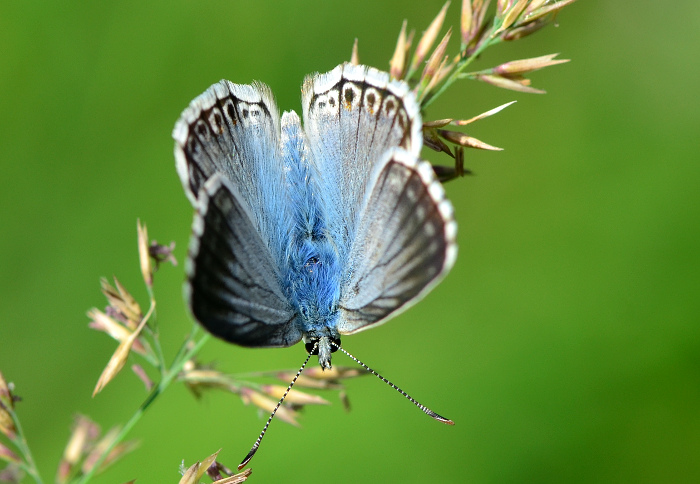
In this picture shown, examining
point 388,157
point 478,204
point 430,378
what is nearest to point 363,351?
point 430,378

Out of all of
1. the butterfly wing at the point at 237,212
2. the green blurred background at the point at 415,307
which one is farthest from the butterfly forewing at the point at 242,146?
the green blurred background at the point at 415,307

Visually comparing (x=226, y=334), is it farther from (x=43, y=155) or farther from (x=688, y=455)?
(x=688, y=455)

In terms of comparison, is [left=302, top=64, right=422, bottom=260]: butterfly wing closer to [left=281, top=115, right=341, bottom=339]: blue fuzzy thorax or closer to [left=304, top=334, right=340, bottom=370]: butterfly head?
[left=281, top=115, right=341, bottom=339]: blue fuzzy thorax

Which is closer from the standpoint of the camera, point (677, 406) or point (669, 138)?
point (677, 406)

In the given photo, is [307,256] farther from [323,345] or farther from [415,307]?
[415,307]

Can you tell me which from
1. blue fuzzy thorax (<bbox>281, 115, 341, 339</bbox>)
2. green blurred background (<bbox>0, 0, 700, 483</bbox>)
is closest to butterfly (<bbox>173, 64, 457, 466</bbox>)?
blue fuzzy thorax (<bbox>281, 115, 341, 339</bbox>)

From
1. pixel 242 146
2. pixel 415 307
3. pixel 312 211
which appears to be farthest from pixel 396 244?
pixel 415 307
